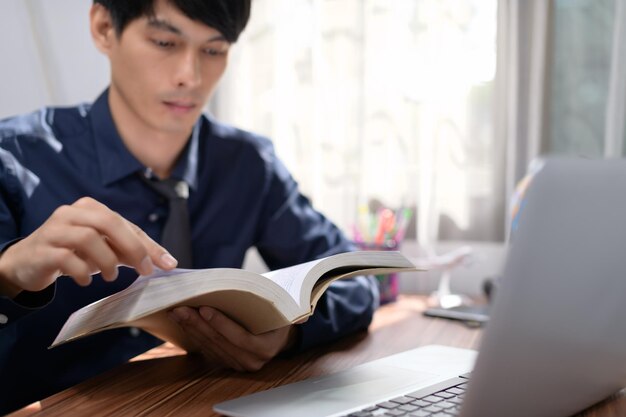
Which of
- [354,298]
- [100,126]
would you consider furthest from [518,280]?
[100,126]

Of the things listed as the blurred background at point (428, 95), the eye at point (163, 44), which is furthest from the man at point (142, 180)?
the blurred background at point (428, 95)

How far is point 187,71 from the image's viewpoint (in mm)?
1109

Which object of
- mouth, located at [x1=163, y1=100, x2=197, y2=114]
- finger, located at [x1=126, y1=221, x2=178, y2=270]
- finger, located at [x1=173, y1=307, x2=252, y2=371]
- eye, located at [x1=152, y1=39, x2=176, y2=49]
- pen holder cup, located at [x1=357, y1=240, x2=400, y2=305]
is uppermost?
eye, located at [x1=152, y1=39, x2=176, y2=49]

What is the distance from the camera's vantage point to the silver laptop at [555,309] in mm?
445

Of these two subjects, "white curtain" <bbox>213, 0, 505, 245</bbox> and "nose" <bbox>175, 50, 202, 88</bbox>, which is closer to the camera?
"nose" <bbox>175, 50, 202, 88</bbox>

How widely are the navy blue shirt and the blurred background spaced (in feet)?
1.06

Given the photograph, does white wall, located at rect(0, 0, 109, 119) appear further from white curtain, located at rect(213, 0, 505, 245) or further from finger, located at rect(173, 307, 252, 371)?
finger, located at rect(173, 307, 252, 371)

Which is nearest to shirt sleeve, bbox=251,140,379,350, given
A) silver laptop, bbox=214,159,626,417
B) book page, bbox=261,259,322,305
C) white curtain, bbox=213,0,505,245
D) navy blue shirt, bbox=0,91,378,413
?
navy blue shirt, bbox=0,91,378,413

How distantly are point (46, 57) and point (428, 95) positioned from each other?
0.95 meters

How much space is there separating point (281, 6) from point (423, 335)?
43.4 inches

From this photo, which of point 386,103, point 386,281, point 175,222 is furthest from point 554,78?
point 175,222

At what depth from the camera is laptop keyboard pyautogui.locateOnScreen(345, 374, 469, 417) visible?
1.98 feet

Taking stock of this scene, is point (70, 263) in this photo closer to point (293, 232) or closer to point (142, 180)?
point (142, 180)

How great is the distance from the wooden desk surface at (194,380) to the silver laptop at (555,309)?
120mm
